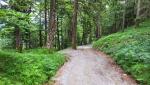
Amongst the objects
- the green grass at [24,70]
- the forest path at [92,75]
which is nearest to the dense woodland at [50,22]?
the green grass at [24,70]

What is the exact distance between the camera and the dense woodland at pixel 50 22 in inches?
429

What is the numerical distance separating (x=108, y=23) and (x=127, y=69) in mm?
36890

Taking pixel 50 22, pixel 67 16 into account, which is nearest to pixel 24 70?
pixel 50 22

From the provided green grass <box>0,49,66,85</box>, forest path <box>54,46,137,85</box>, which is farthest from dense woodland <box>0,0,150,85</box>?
forest path <box>54,46,137,85</box>

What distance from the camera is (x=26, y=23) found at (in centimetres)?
1085

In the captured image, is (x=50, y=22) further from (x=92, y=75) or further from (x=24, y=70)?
(x=24, y=70)

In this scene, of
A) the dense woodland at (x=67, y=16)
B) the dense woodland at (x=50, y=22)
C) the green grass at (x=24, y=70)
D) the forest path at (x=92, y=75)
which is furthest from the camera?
the dense woodland at (x=67, y=16)

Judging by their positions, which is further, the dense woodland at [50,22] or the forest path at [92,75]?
the forest path at [92,75]

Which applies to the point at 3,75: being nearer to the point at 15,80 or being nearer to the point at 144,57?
the point at 15,80

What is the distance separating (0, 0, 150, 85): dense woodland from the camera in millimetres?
10891

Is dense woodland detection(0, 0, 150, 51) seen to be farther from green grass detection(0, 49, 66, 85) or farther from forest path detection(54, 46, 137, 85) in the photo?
forest path detection(54, 46, 137, 85)

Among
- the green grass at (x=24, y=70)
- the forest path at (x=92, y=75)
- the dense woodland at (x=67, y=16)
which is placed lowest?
the forest path at (x=92, y=75)

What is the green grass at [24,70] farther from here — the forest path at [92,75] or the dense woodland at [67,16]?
the dense woodland at [67,16]

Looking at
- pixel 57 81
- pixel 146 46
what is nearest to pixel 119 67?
pixel 146 46
